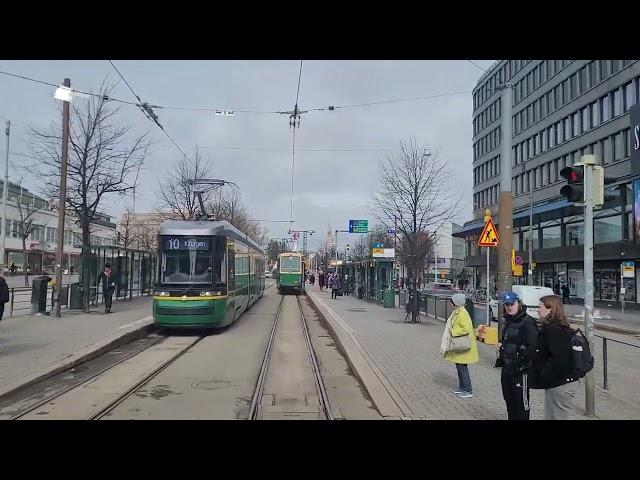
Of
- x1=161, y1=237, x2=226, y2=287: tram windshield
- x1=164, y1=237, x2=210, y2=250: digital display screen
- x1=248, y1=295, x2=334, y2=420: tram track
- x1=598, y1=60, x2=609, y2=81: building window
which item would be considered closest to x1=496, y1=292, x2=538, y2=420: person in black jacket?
x1=248, y1=295, x2=334, y2=420: tram track

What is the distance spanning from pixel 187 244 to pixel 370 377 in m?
7.98

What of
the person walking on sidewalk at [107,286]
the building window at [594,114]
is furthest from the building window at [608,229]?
the person walking on sidewalk at [107,286]

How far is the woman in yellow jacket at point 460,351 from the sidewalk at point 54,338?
21.3ft

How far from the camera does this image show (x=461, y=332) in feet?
27.0

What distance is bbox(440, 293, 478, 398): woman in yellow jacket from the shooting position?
8.05m

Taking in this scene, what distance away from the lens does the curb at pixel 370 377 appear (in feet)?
23.6

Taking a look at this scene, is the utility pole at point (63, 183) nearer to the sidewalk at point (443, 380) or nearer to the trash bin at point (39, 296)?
the trash bin at point (39, 296)

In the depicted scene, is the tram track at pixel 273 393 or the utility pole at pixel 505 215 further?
the utility pole at pixel 505 215

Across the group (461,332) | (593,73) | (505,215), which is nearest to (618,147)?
(593,73)

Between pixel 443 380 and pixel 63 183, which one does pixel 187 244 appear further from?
pixel 443 380
